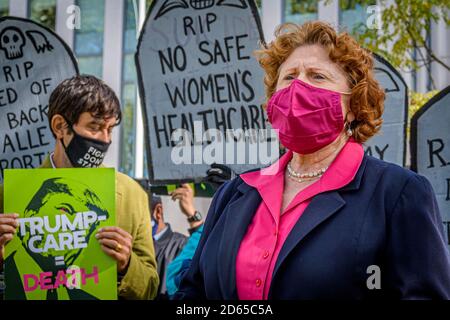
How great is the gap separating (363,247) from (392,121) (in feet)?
4.55

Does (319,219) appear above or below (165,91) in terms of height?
below

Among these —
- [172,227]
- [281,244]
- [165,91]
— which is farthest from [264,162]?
[172,227]

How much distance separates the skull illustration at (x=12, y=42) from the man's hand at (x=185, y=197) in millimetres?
902

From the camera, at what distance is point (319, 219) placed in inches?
62.7

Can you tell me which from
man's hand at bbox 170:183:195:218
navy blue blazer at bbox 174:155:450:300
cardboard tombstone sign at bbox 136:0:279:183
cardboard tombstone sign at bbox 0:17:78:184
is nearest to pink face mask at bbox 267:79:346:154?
navy blue blazer at bbox 174:155:450:300

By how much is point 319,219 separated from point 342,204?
66 mm

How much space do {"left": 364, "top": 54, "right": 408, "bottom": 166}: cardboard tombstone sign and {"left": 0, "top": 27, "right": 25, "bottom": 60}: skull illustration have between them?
1.46 meters

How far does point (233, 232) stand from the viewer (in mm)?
1702

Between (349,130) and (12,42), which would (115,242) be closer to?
(349,130)

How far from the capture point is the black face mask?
2.35 m

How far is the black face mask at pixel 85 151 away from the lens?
2.35 metres

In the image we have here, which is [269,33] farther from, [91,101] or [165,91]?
[91,101]

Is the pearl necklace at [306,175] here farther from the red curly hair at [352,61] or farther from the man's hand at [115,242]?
the man's hand at [115,242]

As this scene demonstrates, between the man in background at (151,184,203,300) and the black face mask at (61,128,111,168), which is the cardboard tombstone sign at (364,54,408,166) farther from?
the black face mask at (61,128,111,168)
